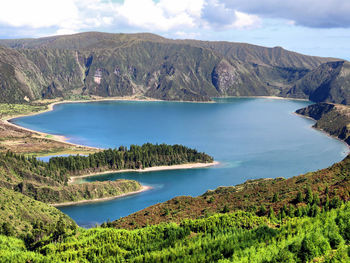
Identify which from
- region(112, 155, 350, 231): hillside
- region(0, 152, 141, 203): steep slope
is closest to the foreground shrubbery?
region(112, 155, 350, 231): hillside

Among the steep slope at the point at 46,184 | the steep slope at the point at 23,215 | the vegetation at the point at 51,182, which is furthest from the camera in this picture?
the vegetation at the point at 51,182

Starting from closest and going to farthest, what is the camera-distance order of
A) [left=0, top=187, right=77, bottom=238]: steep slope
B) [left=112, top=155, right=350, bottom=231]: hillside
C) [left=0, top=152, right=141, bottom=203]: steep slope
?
1. [left=112, top=155, right=350, bottom=231]: hillside
2. [left=0, top=187, right=77, bottom=238]: steep slope
3. [left=0, top=152, right=141, bottom=203]: steep slope

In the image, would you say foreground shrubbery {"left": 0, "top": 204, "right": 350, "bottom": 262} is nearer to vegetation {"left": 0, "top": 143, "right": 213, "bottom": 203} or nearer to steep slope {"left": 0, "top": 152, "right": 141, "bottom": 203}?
steep slope {"left": 0, "top": 152, "right": 141, "bottom": 203}

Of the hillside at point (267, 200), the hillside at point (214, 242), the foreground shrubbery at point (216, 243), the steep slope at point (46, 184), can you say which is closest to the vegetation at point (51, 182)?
the steep slope at point (46, 184)

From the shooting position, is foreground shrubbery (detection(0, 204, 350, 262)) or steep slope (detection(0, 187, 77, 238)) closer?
foreground shrubbery (detection(0, 204, 350, 262))

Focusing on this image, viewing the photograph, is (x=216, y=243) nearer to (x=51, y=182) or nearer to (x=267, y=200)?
(x=267, y=200)

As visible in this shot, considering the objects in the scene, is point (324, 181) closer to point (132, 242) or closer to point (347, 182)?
point (347, 182)

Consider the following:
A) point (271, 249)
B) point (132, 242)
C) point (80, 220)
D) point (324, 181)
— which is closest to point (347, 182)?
point (324, 181)

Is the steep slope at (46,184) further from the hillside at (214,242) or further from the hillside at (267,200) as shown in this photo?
the hillside at (214,242)

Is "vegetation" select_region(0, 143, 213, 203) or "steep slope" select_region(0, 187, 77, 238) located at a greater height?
"steep slope" select_region(0, 187, 77, 238)
